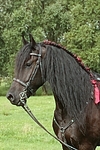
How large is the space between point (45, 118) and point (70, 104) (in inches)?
397

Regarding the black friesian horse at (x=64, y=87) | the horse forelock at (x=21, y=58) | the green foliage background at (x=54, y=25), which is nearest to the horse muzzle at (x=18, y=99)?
the black friesian horse at (x=64, y=87)

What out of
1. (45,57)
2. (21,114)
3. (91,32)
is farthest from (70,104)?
(91,32)

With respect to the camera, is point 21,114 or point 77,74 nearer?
point 77,74

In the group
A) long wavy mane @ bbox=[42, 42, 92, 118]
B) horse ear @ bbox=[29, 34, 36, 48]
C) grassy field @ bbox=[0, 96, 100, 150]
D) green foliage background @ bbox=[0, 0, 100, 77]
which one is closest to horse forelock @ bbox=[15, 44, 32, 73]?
horse ear @ bbox=[29, 34, 36, 48]

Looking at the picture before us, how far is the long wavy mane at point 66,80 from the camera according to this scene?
503 cm

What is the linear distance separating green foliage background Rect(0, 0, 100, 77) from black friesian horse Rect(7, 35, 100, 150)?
28.4 m

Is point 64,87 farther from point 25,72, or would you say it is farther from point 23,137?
point 23,137

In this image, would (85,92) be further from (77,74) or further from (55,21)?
(55,21)

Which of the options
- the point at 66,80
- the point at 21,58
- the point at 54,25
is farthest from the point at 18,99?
the point at 54,25

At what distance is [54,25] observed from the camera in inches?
1403

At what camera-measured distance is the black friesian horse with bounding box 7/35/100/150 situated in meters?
4.97

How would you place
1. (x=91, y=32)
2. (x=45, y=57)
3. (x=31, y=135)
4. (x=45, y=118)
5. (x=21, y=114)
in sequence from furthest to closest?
(x=91, y=32) < (x=21, y=114) < (x=45, y=118) < (x=31, y=135) < (x=45, y=57)

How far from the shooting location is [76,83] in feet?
16.7

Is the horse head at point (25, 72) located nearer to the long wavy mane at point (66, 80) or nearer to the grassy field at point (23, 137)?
the long wavy mane at point (66, 80)
